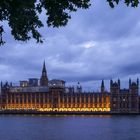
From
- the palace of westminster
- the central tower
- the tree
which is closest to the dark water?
the tree

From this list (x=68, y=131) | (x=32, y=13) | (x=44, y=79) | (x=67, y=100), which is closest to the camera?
(x=32, y=13)

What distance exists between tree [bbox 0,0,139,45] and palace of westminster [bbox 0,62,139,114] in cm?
14310

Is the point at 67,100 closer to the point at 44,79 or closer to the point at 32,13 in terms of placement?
the point at 44,79

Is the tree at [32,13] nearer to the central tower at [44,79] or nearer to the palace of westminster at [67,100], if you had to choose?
the palace of westminster at [67,100]

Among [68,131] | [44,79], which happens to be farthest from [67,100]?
[68,131]

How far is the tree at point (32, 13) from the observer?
672 centimetres

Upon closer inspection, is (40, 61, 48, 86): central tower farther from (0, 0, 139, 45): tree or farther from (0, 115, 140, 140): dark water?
(0, 0, 139, 45): tree

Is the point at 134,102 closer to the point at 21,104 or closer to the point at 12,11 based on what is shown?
the point at 21,104

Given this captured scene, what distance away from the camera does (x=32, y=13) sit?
7.05 metres

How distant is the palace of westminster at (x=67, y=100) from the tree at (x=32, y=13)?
14310 cm

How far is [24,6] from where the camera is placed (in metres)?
6.65

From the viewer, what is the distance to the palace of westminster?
150 metres

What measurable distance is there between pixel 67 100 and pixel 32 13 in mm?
155823

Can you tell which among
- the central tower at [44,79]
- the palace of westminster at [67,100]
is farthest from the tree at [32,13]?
the central tower at [44,79]
